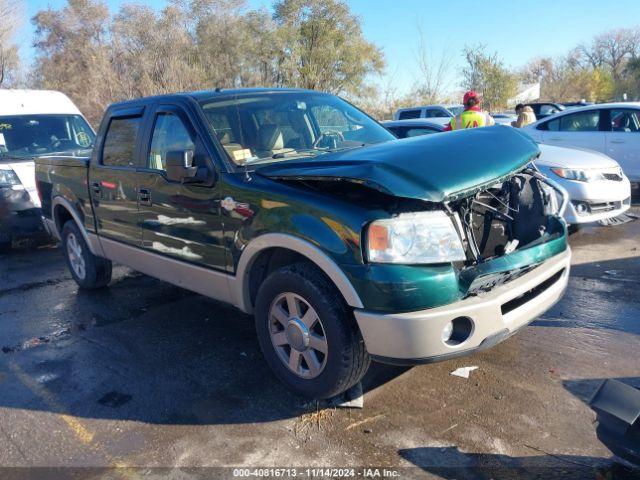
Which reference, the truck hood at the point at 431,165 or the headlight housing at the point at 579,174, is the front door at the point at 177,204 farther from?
the headlight housing at the point at 579,174

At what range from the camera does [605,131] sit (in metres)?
9.48

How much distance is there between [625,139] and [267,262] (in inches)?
316

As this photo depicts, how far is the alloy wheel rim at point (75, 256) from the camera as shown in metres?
5.96

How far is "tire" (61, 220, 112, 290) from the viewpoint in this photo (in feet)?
19.1

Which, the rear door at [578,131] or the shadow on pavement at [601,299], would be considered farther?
the rear door at [578,131]

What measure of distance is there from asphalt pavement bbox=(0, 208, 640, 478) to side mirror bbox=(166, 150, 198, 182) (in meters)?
1.39

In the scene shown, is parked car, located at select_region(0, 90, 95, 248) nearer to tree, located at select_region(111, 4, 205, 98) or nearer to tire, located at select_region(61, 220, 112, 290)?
tire, located at select_region(61, 220, 112, 290)

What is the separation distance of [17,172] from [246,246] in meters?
5.99

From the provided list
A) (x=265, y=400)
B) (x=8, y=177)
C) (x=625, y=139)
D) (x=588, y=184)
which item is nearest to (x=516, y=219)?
(x=265, y=400)

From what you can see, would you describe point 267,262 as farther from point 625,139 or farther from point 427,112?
point 427,112

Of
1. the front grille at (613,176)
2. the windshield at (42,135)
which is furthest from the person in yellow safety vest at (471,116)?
the windshield at (42,135)

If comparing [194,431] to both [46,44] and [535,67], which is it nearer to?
[46,44]

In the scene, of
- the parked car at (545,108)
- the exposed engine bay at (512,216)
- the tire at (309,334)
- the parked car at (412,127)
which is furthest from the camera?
the parked car at (545,108)

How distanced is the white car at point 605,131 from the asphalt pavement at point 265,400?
4.87 meters
